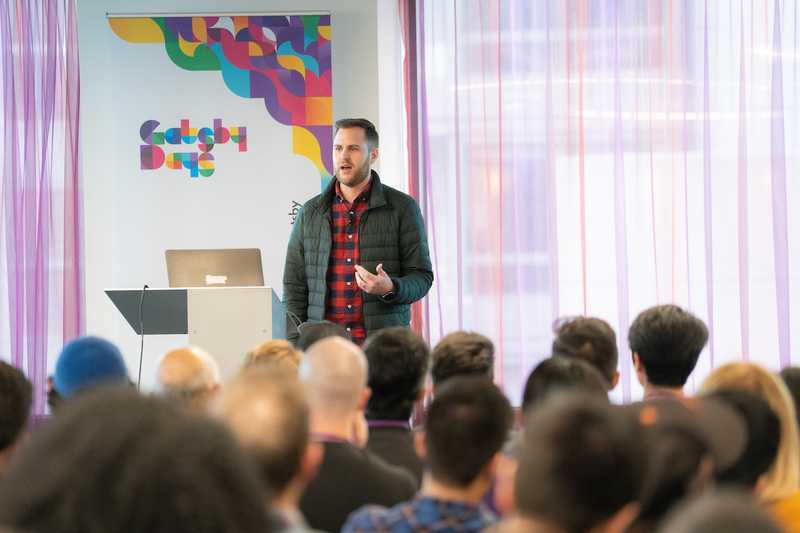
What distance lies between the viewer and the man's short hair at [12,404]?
220 centimetres

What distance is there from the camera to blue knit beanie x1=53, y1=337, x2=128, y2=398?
2.61 metres

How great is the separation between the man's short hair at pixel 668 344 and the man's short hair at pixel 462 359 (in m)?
0.47

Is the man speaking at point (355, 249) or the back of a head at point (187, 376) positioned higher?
the man speaking at point (355, 249)

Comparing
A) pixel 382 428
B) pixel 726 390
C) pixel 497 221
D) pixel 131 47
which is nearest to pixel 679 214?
pixel 497 221

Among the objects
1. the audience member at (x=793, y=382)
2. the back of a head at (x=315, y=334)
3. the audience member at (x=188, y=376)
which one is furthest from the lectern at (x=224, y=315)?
the audience member at (x=793, y=382)


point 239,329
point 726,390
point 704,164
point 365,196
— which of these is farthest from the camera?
point 704,164

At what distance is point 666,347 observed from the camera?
3.00m

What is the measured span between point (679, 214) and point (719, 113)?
24.4 inches

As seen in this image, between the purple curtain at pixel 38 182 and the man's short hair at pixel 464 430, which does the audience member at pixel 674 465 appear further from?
the purple curtain at pixel 38 182

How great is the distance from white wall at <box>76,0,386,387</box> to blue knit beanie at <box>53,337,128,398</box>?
347 cm

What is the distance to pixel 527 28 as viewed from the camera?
5.97 m

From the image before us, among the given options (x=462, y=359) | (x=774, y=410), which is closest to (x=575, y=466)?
(x=774, y=410)

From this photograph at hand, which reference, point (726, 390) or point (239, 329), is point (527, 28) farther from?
point (726, 390)

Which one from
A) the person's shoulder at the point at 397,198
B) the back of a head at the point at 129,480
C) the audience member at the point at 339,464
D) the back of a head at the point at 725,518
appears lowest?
the audience member at the point at 339,464
